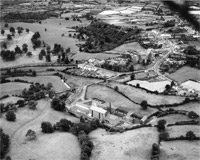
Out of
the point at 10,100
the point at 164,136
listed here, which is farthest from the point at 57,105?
the point at 164,136

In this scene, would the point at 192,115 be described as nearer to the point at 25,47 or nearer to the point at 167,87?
the point at 167,87

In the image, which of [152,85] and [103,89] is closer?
[103,89]

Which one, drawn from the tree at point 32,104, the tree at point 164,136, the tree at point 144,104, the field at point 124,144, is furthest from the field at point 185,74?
the tree at point 32,104

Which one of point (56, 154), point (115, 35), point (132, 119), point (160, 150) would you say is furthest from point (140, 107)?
point (115, 35)

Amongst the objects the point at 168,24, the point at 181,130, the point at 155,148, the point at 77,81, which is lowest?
the point at 77,81

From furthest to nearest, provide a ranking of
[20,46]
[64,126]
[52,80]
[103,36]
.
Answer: [103,36], [20,46], [52,80], [64,126]

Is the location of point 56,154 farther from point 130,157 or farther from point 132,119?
point 132,119

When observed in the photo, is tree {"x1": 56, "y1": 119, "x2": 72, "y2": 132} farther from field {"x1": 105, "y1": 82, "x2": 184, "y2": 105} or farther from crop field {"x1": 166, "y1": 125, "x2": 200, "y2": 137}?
field {"x1": 105, "y1": 82, "x2": 184, "y2": 105}
